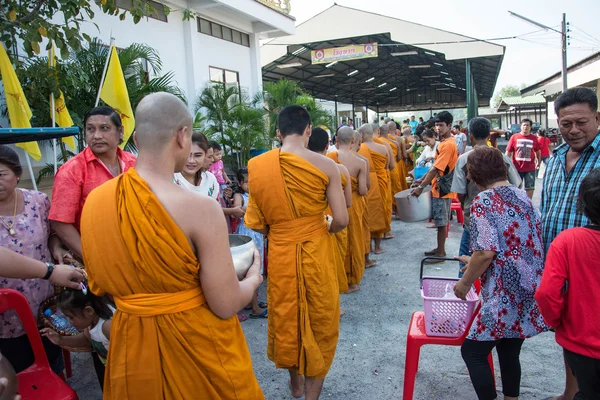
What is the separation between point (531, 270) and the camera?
→ 7.66 feet

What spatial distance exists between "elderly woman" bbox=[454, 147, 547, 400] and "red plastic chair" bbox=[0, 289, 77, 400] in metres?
2.15

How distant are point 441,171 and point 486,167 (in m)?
3.10

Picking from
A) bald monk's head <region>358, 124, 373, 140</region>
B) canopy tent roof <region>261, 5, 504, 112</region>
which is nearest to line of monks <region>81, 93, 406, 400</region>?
bald monk's head <region>358, 124, 373, 140</region>

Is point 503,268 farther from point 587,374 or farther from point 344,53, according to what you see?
point 344,53

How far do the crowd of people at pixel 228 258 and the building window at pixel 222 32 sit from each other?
7898 mm

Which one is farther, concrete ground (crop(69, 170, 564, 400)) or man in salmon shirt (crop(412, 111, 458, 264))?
man in salmon shirt (crop(412, 111, 458, 264))

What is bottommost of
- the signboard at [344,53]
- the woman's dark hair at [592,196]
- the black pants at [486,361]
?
the black pants at [486,361]

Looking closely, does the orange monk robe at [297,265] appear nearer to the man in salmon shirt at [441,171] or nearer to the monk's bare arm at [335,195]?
the monk's bare arm at [335,195]

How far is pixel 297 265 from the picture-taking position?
294 cm

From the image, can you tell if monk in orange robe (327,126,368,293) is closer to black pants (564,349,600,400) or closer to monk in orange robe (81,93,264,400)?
black pants (564,349,600,400)

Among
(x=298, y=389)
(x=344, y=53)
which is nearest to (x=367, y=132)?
(x=298, y=389)

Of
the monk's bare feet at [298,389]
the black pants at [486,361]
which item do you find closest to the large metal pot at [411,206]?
the monk's bare feet at [298,389]

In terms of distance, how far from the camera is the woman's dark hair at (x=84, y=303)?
225cm

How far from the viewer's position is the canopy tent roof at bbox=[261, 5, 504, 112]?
15.3m
